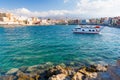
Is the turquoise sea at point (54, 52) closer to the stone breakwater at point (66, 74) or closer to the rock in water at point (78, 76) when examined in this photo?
the stone breakwater at point (66, 74)

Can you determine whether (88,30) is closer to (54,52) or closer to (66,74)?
(54,52)

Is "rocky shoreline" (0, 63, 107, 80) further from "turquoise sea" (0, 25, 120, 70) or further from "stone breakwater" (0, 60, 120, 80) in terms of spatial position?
"turquoise sea" (0, 25, 120, 70)

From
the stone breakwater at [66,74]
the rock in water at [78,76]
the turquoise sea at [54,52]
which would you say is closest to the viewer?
the stone breakwater at [66,74]

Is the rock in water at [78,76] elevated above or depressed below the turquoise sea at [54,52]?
above

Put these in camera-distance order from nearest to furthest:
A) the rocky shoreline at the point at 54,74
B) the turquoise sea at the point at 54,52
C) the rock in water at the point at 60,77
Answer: the rock in water at the point at 60,77 < the rocky shoreline at the point at 54,74 < the turquoise sea at the point at 54,52

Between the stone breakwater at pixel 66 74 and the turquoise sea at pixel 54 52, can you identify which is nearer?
the stone breakwater at pixel 66 74

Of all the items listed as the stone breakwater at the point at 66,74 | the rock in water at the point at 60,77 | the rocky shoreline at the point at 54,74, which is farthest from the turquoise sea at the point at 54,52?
the rock in water at the point at 60,77

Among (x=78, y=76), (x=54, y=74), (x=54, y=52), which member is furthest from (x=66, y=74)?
(x=54, y=52)

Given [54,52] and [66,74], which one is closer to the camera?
[66,74]

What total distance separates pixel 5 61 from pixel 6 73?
4.57 m

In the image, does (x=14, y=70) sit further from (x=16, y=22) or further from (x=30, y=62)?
(x=16, y=22)

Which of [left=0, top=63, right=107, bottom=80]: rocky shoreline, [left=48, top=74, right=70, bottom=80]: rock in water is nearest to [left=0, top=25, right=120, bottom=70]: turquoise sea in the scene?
[left=0, top=63, right=107, bottom=80]: rocky shoreline

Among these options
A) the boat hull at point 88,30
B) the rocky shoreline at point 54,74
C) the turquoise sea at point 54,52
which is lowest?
the turquoise sea at point 54,52

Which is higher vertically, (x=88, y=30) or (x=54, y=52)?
(x=88, y=30)
